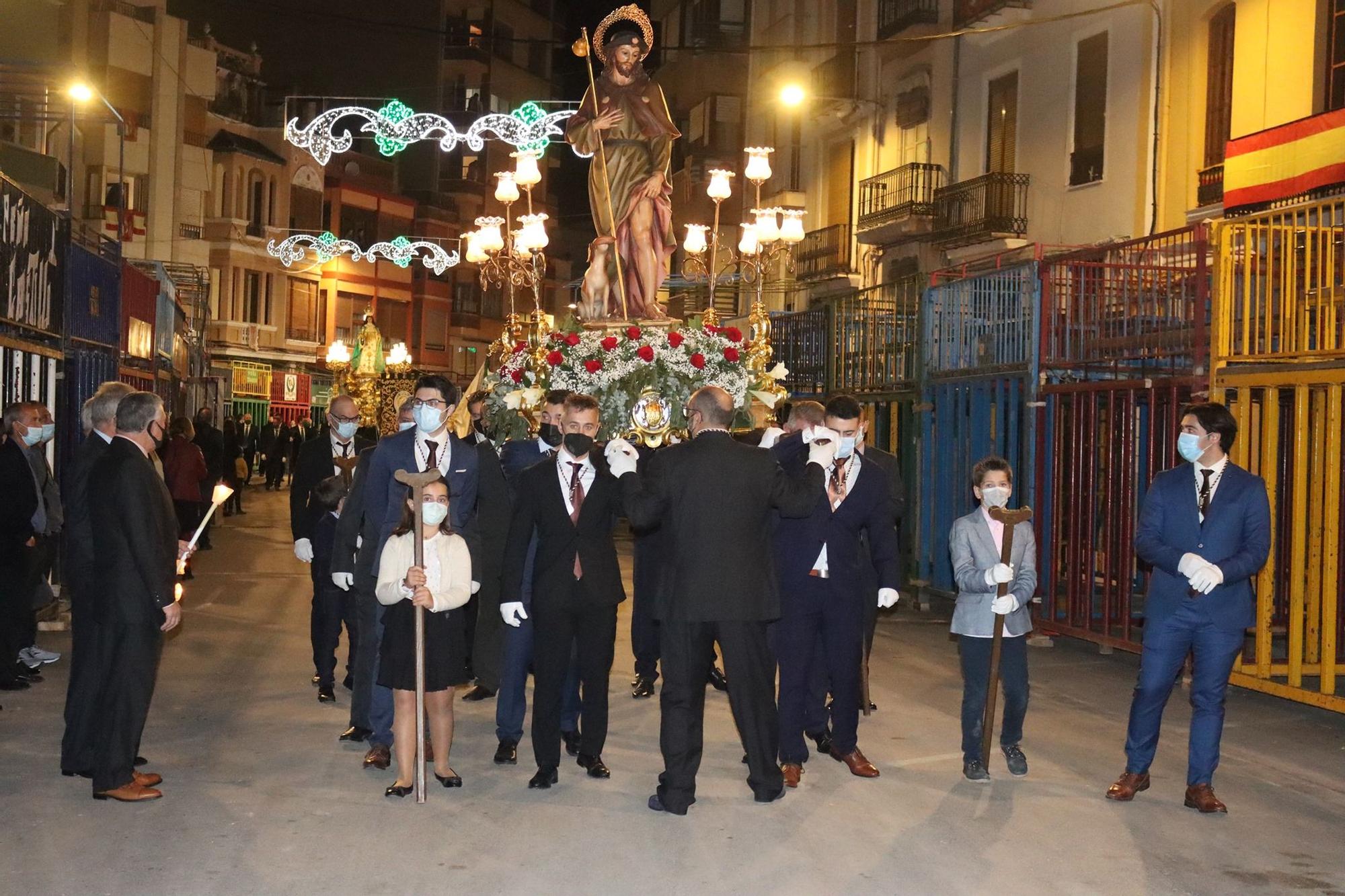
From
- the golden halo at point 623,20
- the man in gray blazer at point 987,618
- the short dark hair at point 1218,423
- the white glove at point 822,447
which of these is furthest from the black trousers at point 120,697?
the golden halo at point 623,20

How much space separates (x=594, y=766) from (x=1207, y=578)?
10.4 ft

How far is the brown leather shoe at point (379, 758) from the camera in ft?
25.7

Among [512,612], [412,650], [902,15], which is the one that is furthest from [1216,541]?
[902,15]

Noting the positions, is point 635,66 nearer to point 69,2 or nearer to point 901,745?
point 901,745

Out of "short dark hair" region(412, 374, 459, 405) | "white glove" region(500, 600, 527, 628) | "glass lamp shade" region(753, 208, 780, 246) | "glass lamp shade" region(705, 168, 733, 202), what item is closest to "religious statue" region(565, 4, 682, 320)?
"glass lamp shade" region(753, 208, 780, 246)

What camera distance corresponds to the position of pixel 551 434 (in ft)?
30.5

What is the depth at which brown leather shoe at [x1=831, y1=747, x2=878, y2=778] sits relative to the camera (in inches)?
312

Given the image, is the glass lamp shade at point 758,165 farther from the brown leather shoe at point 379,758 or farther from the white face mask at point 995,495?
the brown leather shoe at point 379,758

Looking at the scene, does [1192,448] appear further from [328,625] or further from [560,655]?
[328,625]

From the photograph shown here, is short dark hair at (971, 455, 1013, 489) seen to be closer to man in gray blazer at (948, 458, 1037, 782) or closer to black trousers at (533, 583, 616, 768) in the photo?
man in gray blazer at (948, 458, 1037, 782)

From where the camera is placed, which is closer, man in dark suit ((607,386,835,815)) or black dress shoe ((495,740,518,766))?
man in dark suit ((607,386,835,815))

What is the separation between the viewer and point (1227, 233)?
10.5 meters

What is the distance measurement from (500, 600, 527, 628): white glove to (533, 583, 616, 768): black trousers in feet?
0.23

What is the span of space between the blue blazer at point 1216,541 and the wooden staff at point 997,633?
0.63m
